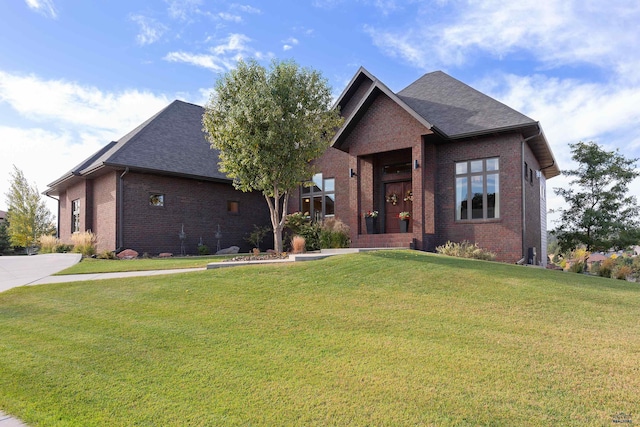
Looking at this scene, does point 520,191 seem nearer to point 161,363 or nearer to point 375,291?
point 375,291

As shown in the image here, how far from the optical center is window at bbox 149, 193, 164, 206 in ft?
57.3

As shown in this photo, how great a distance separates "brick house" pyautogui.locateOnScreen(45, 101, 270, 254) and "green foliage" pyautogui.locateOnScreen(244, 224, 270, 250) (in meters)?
0.27

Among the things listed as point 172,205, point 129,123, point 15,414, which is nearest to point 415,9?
point 15,414

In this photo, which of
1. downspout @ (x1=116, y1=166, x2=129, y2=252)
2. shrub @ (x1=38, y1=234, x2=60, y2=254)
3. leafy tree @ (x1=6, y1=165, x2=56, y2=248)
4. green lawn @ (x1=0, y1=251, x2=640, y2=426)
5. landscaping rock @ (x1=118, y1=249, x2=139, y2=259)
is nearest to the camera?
green lawn @ (x1=0, y1=251, x2=640, y2=426)

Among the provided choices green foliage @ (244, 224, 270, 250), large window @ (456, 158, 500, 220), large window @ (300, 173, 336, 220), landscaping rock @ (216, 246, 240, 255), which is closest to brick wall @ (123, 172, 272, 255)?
green foliage @ (244, 224, 270, 250)

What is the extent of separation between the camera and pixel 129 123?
22422 millimetres

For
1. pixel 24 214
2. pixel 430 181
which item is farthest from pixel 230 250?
pixel 24 214

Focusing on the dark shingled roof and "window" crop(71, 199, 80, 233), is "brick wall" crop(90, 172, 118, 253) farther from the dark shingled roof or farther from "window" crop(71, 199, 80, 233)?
the dark shingled roof

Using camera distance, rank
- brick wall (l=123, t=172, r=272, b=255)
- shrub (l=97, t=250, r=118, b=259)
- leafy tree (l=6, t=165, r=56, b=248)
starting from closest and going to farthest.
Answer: shrub (l=97, t=250, r=118, b=259) < brick wall (l=123, t=172, r=272, b=255) < leafy tree (l=6, t=165, r=56, b=248)

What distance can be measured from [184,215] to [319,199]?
6.41m

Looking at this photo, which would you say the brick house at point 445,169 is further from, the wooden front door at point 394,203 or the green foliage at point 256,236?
the green foliage at point 256,236

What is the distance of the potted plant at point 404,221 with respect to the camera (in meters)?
14.2

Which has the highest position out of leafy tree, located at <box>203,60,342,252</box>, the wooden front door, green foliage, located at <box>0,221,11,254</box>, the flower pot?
leafy tree, located at <box>203,60,342,252</box>

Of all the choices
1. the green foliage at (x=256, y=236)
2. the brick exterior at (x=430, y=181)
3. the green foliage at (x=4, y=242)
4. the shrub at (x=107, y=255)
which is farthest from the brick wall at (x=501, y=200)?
the green foliage at (x=4, y=242)
